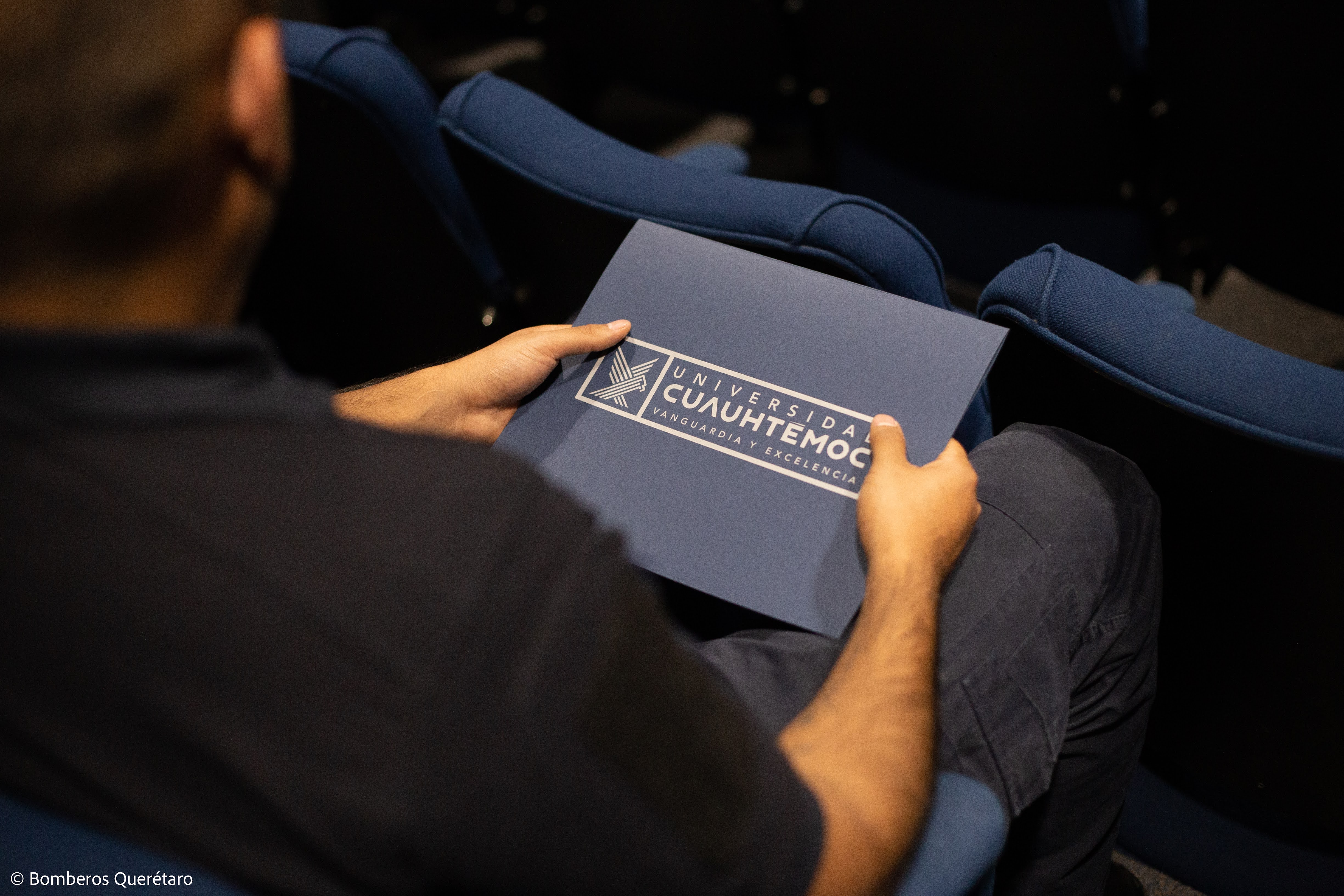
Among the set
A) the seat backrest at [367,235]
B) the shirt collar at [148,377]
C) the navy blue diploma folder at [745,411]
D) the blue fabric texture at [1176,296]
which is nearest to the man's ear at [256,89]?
the shirt collar at [148,377]

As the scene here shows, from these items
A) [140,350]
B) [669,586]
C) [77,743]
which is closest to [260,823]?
[77,743]

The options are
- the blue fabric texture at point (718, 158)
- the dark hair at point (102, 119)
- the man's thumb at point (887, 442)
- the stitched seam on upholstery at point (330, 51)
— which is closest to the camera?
the dark hair at point (102, 119)

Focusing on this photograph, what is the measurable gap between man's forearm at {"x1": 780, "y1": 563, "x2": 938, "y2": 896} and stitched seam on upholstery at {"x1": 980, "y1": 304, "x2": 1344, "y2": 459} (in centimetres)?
21

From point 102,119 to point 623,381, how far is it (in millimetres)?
579

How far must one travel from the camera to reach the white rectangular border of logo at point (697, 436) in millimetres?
864

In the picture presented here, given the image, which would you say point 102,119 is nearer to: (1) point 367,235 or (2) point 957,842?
(2) point 957,842

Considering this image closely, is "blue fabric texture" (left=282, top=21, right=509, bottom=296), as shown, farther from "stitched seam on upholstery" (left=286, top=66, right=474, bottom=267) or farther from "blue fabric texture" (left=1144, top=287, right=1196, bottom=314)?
"blue fabric texture" (left=1144, top=287, right=1196, bottom=314)

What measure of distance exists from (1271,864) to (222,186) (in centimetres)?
112

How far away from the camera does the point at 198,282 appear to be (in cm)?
51

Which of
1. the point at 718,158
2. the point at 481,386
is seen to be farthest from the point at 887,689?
the point at 718,158

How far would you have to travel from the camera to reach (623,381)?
3.16ft

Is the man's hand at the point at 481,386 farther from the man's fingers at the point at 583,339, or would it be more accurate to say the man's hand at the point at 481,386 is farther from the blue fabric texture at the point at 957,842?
the blue fabric texture at the point at 957,842

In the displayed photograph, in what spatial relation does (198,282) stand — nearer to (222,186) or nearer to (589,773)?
(222,186)

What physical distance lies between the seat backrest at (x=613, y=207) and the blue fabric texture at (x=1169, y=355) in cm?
14
